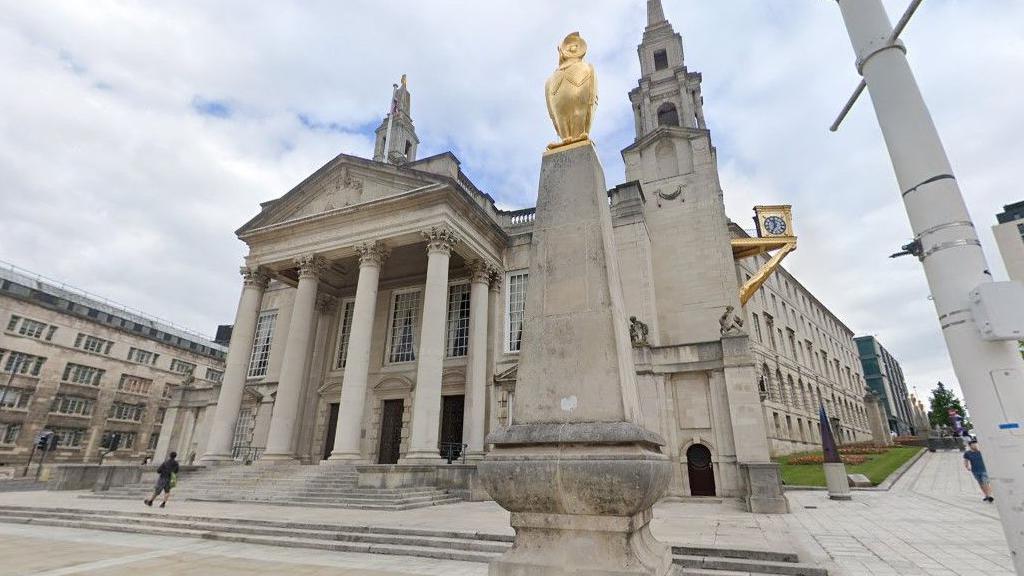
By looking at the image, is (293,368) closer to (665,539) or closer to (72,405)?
(665,539)

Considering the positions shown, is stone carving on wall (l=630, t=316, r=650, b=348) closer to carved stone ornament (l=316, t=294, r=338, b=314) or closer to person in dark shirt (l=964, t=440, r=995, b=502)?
person in dark shirt (l=964, t=440, r=995, b=502)

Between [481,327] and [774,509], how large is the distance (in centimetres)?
1180

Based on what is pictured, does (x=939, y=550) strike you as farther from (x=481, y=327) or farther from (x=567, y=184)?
(x=481, y=327)

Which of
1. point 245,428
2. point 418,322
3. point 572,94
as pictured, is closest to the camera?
point 572,94

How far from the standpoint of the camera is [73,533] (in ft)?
32.2

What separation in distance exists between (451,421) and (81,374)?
40.2 metres

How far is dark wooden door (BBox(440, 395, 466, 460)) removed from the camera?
2080 cm

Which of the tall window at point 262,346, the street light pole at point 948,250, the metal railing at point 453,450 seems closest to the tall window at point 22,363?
the tall window at point 262,346

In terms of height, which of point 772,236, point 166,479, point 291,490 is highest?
point 772,236

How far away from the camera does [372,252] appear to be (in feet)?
63.7

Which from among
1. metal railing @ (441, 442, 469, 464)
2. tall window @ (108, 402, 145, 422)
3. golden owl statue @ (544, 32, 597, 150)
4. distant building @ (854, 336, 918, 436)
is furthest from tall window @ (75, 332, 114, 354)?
distant building @ (854, 336, 918, 436)

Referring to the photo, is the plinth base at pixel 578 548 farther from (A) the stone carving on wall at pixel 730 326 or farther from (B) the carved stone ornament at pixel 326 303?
(B) the carved stone ornament at pixel 326 303

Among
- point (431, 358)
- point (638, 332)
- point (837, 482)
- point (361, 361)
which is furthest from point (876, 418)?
point (361, 361)

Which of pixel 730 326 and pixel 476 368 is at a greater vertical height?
pixel 730 326
